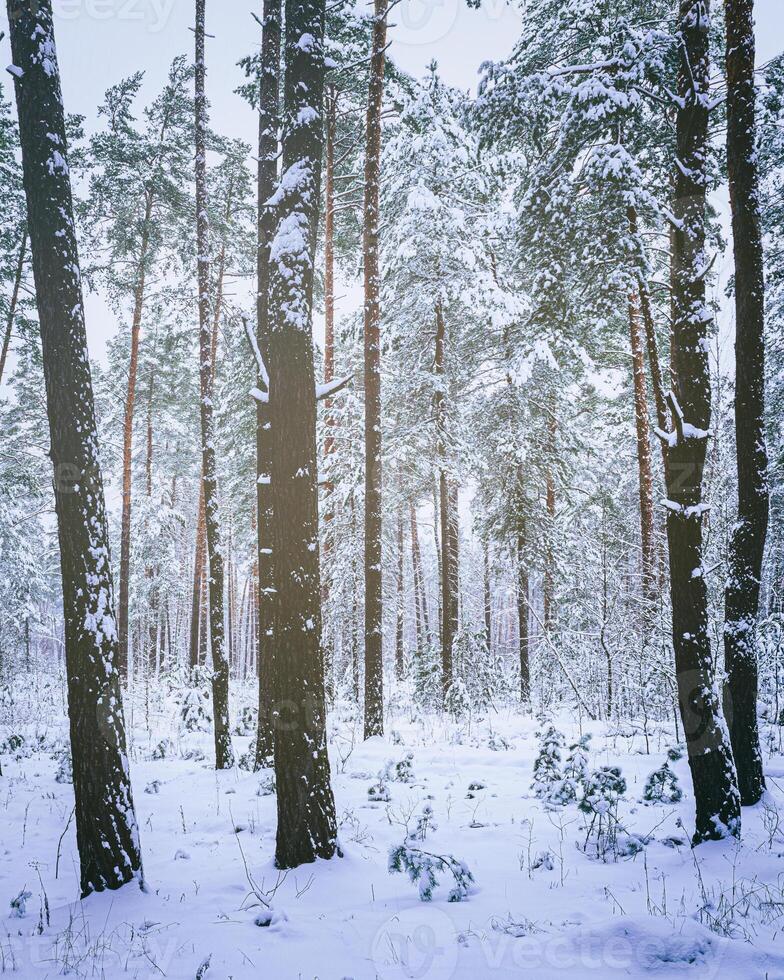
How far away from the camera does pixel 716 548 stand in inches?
398

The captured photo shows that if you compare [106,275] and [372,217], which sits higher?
[106,275]

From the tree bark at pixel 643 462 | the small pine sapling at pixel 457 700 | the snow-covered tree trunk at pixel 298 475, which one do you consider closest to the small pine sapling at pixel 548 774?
the snow-covered tree trunk at pixel 298 475

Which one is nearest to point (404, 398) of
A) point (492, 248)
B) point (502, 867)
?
point (492, 248)

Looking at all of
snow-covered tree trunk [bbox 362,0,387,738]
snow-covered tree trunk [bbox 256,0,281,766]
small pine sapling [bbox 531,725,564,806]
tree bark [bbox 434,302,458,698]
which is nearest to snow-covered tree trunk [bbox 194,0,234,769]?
snow-covered tree trunk [bbox 256,0,281,766]

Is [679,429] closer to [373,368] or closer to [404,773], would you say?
[404,773]

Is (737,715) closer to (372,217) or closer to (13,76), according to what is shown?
(13,76)

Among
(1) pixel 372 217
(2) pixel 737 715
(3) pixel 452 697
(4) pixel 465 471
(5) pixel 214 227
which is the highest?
(5) pixel 214 227

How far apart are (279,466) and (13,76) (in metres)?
3.80

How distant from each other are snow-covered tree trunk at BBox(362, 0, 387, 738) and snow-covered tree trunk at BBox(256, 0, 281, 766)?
2401 millimetres

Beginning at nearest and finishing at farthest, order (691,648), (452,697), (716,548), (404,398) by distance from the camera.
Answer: (691,648) < (716,548) < (452,697) < (404,398)

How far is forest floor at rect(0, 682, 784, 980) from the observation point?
10.3ft

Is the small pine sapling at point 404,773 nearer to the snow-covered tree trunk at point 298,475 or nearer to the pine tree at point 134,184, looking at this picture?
the snow-covered tree trunk at point 298,475

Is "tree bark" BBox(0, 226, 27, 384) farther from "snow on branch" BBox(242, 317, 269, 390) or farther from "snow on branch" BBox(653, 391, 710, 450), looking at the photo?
"snow on branch" BBox(653, 391, 710, 450)

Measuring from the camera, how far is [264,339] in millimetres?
7855
